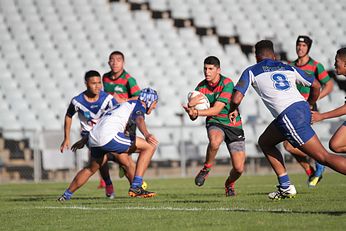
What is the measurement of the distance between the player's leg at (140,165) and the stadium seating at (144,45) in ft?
32.4

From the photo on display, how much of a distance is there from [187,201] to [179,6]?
18.9m

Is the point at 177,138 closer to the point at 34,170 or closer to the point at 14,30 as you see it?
the point at 34,170

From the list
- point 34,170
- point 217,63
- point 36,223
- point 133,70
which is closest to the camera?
point 36,223

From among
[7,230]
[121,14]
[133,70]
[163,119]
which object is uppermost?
[121,14]

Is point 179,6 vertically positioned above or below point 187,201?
above

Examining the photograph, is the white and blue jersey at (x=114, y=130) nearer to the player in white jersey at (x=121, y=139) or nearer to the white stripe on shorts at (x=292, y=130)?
the player in white jersey at (x=121, y=139)

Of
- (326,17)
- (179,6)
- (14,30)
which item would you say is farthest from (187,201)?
(326,17)

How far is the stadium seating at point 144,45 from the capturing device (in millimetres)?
23688

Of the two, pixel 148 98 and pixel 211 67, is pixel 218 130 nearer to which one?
pixel 211 67

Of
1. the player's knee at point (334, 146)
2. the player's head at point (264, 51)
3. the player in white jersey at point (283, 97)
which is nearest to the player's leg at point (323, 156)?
the player in white jersey at point (283, 97)

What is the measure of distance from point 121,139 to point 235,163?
5.85 ft

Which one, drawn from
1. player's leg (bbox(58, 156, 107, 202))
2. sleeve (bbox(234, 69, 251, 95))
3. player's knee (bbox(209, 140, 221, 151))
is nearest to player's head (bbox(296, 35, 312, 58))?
player's knee (bbox(209, 140, 221, 151))

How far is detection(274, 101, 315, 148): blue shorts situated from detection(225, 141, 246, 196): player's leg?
2.59m

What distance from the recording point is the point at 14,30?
26531mm
